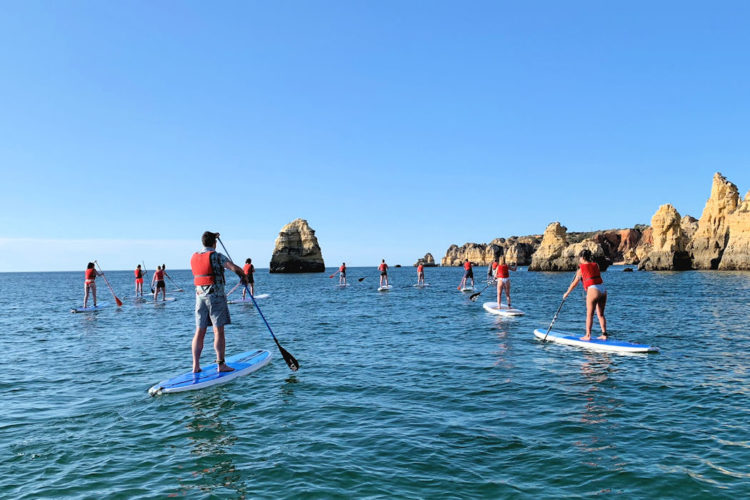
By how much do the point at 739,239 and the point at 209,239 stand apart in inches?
3576

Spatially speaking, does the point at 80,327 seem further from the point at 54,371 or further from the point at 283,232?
the point at 283,232

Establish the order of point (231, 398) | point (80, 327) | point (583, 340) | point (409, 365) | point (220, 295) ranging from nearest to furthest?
point (231, 398) < point (220, 295) < point (409, 365) < point (583, 340) < point (80, 327)

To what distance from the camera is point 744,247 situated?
7512cm

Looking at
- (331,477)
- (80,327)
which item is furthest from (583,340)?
(80,327)

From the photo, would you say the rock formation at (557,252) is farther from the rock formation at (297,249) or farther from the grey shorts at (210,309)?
the grey shorts at (210,309)

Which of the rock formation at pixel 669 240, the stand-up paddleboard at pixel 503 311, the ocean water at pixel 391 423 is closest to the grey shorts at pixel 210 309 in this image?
the ocean water at pixel 391 423

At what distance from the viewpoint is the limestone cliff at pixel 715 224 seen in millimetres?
84562

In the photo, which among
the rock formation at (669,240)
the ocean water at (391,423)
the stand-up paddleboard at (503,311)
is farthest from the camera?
the rock formation at (669,240)

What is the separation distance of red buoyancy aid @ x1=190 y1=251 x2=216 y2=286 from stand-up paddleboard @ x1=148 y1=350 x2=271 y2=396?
2.07m

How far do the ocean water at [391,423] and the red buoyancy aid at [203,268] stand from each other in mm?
2317

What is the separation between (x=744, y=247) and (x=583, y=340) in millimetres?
80061

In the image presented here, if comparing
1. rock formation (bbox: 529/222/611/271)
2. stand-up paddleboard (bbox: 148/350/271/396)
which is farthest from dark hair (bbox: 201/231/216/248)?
rock formation (bbox: 529/222/611/271)

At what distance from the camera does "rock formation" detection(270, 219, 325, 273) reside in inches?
4744

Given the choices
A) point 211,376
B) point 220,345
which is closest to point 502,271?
point 220,345
